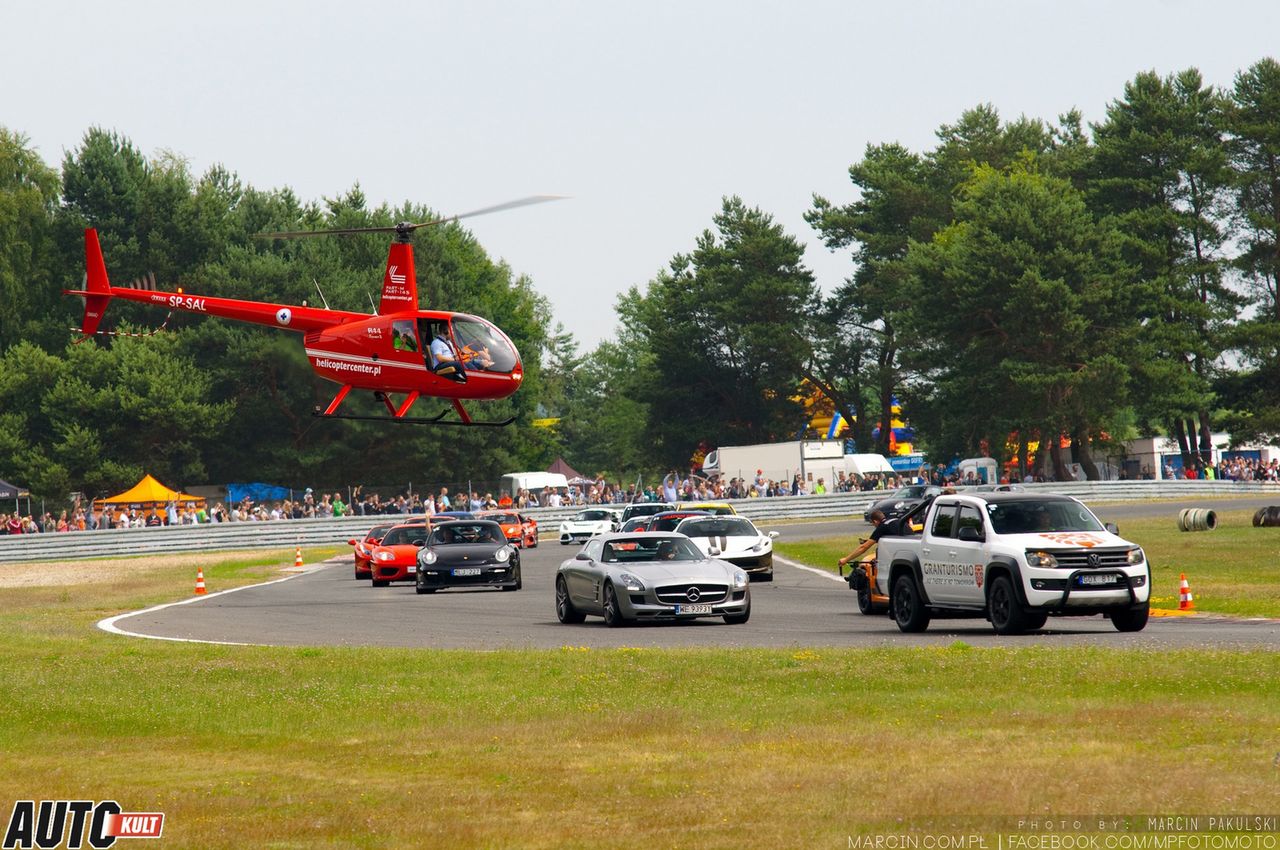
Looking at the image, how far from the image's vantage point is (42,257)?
9394 cm

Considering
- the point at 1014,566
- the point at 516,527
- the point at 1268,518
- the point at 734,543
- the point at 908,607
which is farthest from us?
the point at 516,527

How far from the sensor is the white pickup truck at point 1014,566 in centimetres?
1841

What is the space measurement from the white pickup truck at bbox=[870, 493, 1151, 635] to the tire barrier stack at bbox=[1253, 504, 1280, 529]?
28.6 m

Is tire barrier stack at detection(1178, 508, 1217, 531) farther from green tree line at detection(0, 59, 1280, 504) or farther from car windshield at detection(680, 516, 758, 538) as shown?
green tree line at detection(0, 59, 1280, 504)

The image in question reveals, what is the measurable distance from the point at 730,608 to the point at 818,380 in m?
90.8

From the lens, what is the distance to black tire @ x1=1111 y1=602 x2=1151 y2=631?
61.3 feet

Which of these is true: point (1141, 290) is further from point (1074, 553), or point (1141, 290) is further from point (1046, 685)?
point (1046, 685)

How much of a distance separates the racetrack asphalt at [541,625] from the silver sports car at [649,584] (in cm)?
24

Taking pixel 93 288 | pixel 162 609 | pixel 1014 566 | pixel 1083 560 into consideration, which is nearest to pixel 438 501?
pixel 93 288

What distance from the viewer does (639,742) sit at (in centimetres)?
1127

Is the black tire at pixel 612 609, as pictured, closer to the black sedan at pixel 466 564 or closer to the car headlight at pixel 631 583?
the car headlight at pixel 631 583

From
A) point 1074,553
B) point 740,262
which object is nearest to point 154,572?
point 1074,553

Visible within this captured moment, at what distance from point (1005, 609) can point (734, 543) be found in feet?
46.5

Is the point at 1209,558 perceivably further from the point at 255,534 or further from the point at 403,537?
the point at 255,534
